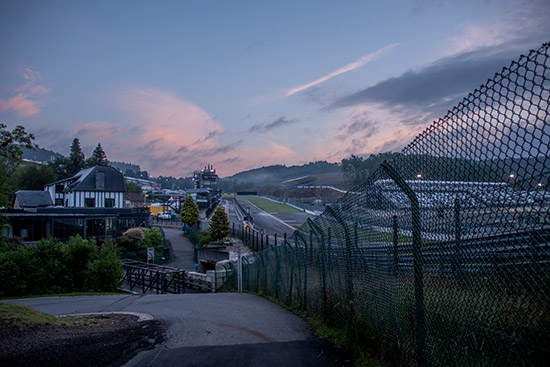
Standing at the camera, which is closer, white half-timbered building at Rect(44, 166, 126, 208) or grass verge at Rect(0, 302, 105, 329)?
grass verge at Rect(0, 302, 105, 329)

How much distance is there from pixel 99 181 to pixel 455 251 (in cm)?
4874

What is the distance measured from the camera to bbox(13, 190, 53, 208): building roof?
43.8m

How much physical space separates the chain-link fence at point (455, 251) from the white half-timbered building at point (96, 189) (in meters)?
45.7

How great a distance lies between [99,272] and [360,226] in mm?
14408

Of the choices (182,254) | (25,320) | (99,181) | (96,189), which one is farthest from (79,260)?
(99,181)

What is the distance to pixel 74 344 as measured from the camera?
5664 mm

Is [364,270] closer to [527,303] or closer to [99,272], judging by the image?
[527,303]

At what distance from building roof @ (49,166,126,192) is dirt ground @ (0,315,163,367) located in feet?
139

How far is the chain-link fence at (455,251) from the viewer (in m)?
2.42

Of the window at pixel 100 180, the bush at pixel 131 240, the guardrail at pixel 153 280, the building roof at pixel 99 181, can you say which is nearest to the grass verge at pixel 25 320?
the guardrail at pixel 153 280

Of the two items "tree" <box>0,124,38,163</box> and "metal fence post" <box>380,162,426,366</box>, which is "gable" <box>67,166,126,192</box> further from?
"metal fence post" <box>380,162,426,366</box>

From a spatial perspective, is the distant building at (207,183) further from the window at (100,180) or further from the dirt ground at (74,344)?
the dirt ground at (74,344)

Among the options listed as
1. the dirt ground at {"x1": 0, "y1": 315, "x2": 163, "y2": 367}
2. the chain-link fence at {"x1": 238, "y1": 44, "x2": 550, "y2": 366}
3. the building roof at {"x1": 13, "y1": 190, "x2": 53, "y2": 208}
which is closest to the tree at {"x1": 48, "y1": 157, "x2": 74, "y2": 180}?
the building roof at {"x1": 13, "y1": 190, "x2": 53, "y2": 208}

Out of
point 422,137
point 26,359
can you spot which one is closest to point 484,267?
point 422,137
